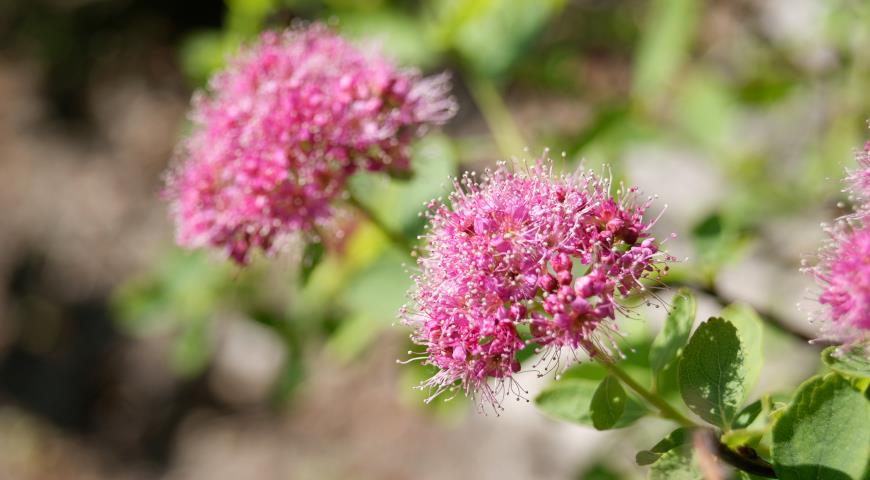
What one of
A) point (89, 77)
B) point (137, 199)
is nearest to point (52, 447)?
point (137, 199)

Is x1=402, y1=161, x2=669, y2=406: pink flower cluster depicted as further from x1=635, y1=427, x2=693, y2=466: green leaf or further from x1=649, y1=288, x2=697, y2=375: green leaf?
x1=635, y1=427, x2=693, y2=466: green leaf

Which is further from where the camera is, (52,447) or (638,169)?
(52,447)

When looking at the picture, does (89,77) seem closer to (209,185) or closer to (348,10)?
(348,10)

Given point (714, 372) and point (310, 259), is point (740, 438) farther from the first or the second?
point (310, 259)

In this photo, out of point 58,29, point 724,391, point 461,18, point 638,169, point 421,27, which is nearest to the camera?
point 724,391

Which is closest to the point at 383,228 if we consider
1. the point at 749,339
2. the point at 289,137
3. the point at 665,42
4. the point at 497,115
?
the point at 289,137

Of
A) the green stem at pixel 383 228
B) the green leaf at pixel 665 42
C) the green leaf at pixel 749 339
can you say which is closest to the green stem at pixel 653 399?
the green leaf at pixel 749 339
